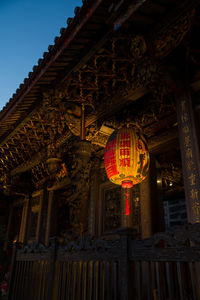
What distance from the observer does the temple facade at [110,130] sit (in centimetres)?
231

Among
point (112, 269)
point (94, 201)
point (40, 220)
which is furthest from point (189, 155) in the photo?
point (40, 220)

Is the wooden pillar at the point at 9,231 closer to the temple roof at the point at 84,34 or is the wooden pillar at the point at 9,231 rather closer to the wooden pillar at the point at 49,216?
the wooden pillar at the point at 49,216

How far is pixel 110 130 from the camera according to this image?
518cm

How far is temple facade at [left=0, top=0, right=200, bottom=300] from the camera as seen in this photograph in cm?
231

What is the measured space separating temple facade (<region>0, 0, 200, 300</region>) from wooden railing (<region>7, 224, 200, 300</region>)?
0.01m

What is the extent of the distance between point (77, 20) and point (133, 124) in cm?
241

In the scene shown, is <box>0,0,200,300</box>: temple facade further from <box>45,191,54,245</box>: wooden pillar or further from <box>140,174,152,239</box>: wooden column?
<box>45,191,54,245</box>: wooden pillar

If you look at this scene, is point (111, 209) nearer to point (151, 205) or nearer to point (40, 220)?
point (151, 205)

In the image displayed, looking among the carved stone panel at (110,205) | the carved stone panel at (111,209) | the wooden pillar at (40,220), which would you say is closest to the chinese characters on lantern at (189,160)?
the carved stone panel at (110,205)

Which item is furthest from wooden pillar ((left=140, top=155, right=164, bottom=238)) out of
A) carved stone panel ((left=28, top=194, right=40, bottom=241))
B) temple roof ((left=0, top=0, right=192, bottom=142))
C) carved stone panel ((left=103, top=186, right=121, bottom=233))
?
carved stone panel ((left=28, top=194, right=40, bottom=241))

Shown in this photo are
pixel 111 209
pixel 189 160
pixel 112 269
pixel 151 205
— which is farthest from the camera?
pixel 111 209

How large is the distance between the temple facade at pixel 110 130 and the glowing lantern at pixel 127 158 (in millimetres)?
662

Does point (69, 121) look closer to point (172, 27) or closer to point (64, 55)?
point (64, 55)

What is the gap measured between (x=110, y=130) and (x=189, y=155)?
7.80 ft
